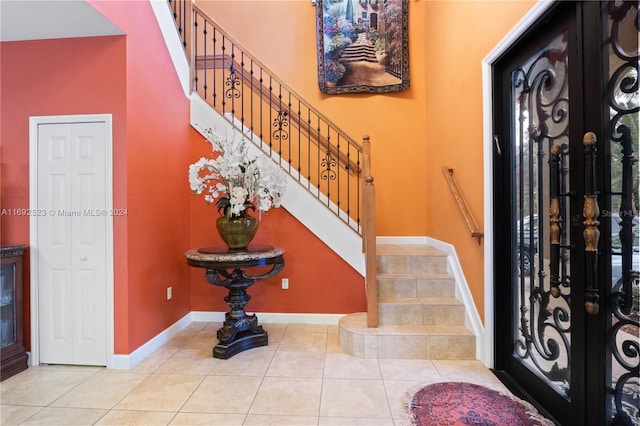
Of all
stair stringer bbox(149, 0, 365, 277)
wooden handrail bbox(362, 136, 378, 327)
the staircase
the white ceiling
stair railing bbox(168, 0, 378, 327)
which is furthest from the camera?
stair railing bbox(168, 0, 378, 327)

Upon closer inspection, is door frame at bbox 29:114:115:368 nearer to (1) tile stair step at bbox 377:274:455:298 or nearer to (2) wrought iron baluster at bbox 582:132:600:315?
(1) tile stair step at bbox 377:274:455:298

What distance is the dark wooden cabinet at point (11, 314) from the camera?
2.39 meters

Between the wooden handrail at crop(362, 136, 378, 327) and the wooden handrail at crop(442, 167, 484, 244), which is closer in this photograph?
the wooden handrail at crop(442, 167, 484, 244)

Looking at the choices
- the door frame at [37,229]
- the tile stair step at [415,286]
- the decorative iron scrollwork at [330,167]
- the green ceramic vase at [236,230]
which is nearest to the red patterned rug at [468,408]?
the tile stair step at [415,286]

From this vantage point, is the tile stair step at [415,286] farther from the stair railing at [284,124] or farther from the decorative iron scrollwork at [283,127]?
the decorative iron scrollwork at [283,127]

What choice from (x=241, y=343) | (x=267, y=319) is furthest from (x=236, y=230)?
(x=267, y=319)

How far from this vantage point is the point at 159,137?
2967mm

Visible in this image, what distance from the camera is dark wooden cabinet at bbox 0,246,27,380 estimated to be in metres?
2.39

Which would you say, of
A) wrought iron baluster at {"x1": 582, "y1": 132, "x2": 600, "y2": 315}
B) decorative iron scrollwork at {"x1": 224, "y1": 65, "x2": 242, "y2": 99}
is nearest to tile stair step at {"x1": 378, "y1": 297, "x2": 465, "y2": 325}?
wrought iron baluster at {"x1": 582, "y1": 132, "x2": 600, "y2": 315}

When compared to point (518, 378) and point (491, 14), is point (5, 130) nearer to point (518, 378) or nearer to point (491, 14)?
point (491, 14)

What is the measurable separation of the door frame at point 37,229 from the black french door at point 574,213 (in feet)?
10.4

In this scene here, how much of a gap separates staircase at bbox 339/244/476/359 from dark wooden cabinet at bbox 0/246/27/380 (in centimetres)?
266

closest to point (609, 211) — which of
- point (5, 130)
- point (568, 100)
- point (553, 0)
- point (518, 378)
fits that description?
point (568, 100)

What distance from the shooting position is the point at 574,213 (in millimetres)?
1700
